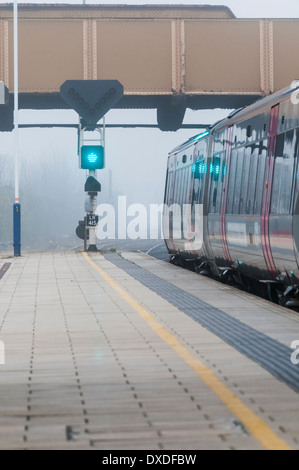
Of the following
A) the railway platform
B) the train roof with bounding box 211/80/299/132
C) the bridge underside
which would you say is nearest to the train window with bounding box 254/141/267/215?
the train roof with bounding box 211/80/299/132

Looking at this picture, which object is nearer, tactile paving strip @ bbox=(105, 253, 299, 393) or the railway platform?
the railway platform

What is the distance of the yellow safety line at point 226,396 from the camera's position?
540 centimetres

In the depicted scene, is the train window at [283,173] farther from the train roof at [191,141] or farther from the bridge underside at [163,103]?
the bridge underside at [163,103]

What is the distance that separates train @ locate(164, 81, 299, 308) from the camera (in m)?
13.1

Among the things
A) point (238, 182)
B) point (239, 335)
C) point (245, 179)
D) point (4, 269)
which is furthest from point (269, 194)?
point (4, 269)

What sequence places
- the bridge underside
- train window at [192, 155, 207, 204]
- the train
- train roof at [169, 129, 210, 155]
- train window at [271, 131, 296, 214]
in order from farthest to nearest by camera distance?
the bridge underside < train roof at [169, 129, 210, 155] < train window at [192, 155, 207, 204] < the train < train window at [271, 131, 296, 214]

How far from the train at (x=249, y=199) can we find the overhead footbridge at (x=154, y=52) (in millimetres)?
9884

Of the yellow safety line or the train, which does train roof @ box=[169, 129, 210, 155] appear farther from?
the yellow safety line

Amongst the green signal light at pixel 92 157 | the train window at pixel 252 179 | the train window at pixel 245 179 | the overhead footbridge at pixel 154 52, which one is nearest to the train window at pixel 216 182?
the train window at pixel 245 179

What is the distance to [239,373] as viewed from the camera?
7.55 metres

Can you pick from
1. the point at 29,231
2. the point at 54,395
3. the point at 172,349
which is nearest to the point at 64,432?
the point at 54,395

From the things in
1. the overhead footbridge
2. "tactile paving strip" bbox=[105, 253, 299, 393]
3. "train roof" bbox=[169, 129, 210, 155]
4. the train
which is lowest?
"tactile paving strip" bbox=[105, 253, 299, 393]

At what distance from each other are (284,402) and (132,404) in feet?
3.18

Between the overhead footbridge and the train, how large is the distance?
32.4 ft
